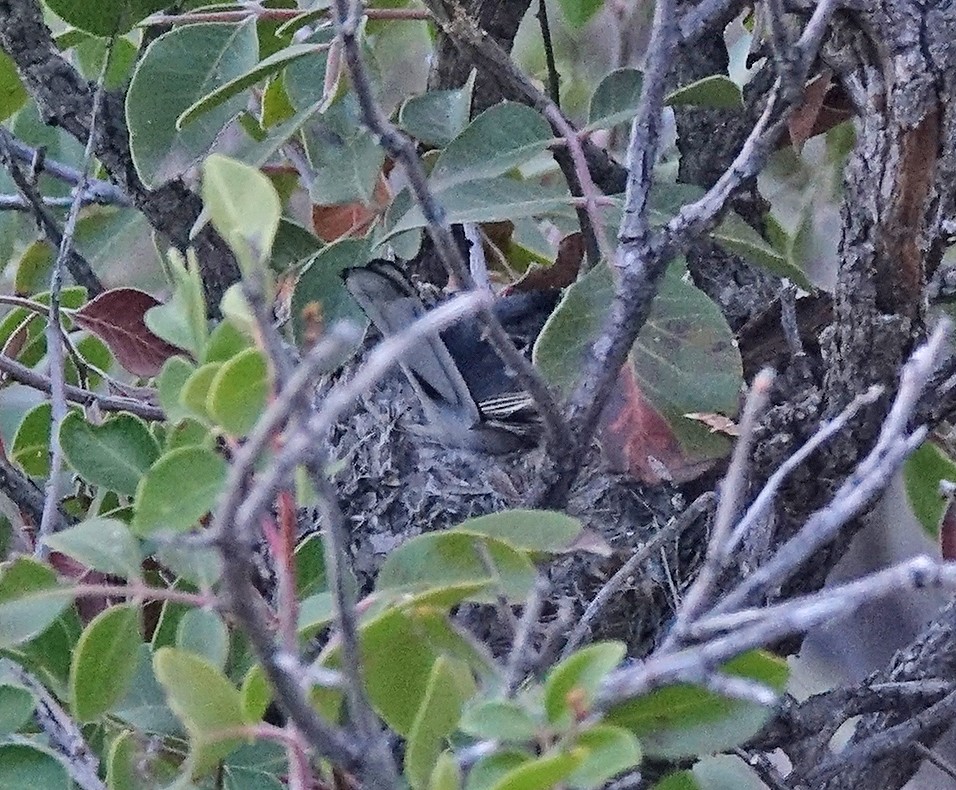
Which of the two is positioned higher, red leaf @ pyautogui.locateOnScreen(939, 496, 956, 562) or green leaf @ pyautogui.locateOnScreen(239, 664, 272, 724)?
green leaf @ pyautogui.locateOnScreen(239, 664, 272, 724)

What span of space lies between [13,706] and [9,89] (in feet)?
1.91

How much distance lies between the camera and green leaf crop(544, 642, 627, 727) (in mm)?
421

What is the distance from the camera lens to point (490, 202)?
772 mm

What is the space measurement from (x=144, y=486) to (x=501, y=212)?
32cm

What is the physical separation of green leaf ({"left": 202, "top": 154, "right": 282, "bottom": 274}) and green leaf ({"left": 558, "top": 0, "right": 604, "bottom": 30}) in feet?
1.82

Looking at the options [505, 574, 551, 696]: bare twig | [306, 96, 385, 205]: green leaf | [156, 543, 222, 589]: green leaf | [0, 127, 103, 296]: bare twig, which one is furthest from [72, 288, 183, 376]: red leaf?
[505, 574, 551, 696]: bare twig

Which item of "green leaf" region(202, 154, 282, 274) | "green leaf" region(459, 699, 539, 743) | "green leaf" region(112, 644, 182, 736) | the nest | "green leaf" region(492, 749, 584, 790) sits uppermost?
"green leaf" region(202, 154, 282, 274)

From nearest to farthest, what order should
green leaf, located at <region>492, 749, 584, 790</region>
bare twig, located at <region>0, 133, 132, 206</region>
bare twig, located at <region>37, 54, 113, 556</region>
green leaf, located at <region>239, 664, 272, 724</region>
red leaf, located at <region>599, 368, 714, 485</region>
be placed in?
green leaf, located at <region>492, 749, 584, 790</region>
green leaf, located at <region>239, 664, 272, 724</region>
bare twig, located at <region>37, 54, 113, 556</region>
red leaf, located at <region>599, 368, 714, 485</region>
bare twig, located at <region>0, 133, 132, 206</region>

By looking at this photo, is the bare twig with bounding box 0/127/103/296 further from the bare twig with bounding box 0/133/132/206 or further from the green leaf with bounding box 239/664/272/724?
the green leaf with bounding box 239/664/272/724

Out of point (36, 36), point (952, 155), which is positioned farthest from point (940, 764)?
point (36, 36)

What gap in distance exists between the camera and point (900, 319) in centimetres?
71

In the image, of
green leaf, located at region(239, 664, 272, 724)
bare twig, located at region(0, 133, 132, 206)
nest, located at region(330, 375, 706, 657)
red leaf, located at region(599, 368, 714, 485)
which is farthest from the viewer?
bare twig, located at region(0, 133, 132, 206)

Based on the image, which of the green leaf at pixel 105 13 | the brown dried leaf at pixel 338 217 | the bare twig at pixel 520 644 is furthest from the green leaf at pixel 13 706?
the brown dried leaf at pixel 338 217

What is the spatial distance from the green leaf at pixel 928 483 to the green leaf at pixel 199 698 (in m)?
0.58
